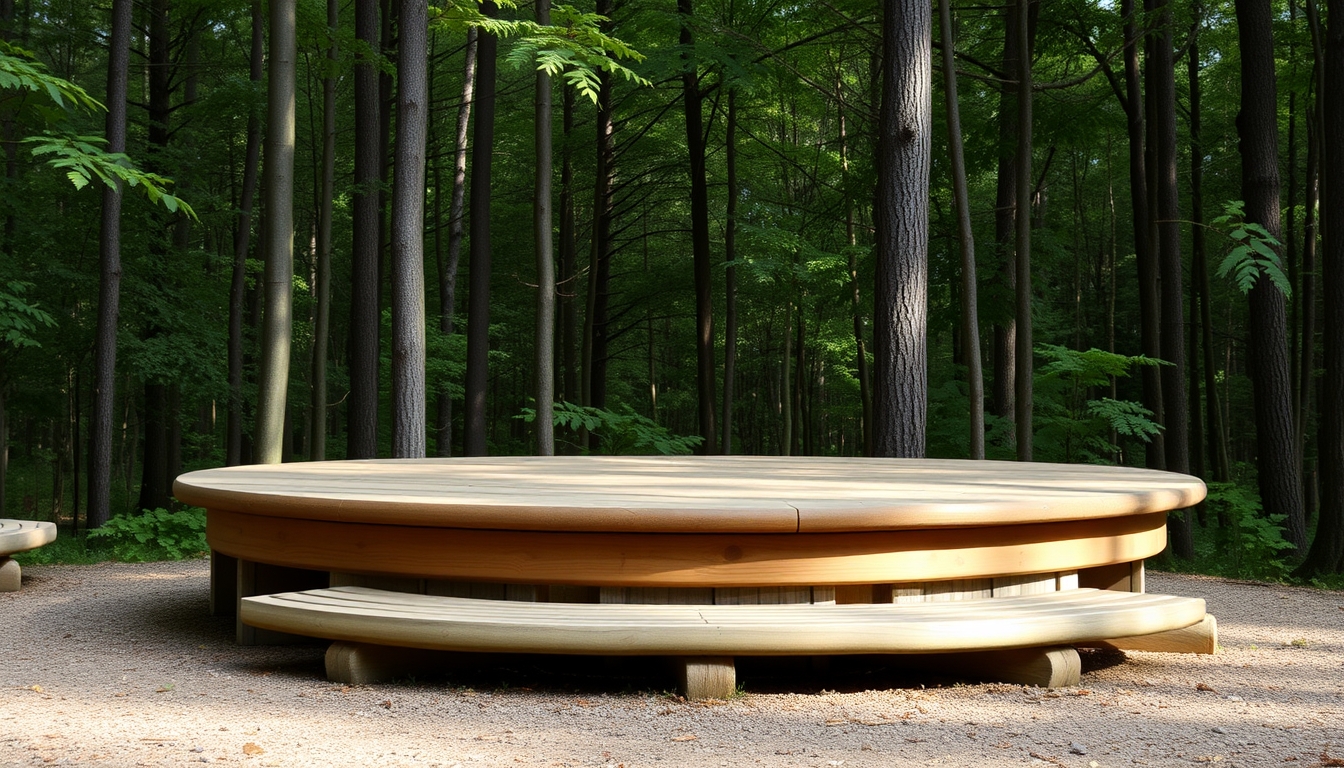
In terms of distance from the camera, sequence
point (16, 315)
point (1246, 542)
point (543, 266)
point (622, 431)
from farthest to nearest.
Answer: point (622, 431), point (16, 315), point (543, 266), point (1246, 542)

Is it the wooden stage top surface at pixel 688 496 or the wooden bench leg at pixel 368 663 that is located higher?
the wooden stage top surface at pixel 688 496

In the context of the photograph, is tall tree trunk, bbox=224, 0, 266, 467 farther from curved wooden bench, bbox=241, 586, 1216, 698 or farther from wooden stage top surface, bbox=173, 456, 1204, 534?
curved wooden bench, bbox=241, 586, 1216, 698

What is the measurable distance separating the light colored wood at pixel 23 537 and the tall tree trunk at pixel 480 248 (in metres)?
5.53

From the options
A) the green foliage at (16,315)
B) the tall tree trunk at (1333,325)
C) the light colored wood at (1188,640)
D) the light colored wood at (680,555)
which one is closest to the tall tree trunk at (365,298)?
the green foliage at (16,315)

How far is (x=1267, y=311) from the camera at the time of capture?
8.64 metres

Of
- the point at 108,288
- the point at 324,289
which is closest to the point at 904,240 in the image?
the point at 108,288

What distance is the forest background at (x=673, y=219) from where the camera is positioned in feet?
25.7

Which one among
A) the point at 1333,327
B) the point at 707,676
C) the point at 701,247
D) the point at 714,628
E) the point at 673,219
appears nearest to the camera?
the point at 714,628

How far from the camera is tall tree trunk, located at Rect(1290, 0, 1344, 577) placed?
7449mm

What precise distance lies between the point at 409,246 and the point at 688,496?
210 inches

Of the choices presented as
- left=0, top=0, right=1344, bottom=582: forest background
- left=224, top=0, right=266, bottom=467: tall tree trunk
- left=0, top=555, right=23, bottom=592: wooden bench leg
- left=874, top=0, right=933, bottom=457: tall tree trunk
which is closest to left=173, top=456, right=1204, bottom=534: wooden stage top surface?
left=874, top=0, right=933, bottom=457: tall tree trunk

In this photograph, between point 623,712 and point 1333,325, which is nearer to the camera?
point 623,712

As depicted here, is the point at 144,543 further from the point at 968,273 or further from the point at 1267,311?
the point at 1267,311

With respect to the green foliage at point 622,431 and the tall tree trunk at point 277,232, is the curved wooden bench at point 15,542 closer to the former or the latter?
the tall tree trunk at point 277,232
